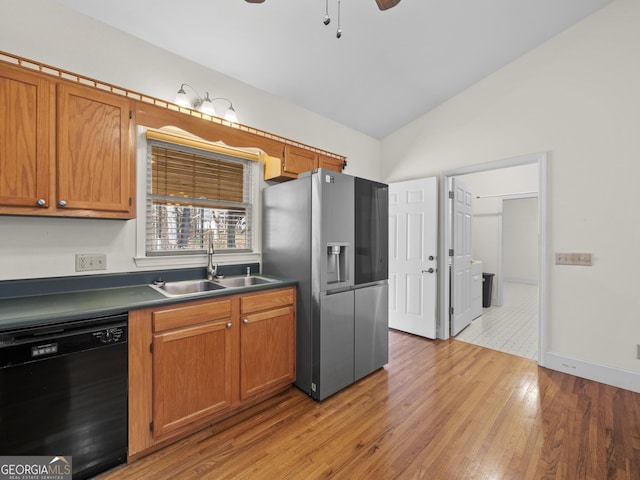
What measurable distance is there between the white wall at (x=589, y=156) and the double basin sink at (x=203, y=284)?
2.89 meters

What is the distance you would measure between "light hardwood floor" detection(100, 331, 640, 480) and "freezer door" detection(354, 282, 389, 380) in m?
0.17

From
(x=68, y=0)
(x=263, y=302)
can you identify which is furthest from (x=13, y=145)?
(x=263, y=302)

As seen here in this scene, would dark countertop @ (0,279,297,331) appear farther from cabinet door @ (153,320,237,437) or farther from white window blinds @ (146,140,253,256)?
white window blinds @ (146,140,253,256)

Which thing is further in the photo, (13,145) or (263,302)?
(263,302)

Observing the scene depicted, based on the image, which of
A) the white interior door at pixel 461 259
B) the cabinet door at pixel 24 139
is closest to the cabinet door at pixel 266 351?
the cabinet door at pixel 24 139

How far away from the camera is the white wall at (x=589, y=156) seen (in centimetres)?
247

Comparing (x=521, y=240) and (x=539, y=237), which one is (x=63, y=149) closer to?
(x=539, y=237)

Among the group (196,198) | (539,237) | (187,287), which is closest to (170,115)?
(196,198)

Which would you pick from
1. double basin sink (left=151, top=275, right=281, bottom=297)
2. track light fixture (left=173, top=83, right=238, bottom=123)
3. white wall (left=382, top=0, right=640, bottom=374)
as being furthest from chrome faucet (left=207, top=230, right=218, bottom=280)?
white wall (left=382, top=0, right=640, bottom=374)

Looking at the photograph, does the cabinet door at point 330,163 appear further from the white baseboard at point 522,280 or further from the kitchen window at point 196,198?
the white baseboard at point 522,280

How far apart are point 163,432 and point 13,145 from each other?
1.81 m

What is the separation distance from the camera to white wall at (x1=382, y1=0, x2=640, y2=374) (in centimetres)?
247

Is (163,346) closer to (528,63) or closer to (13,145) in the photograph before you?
(13,145)

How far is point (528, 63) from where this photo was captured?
2.97m
